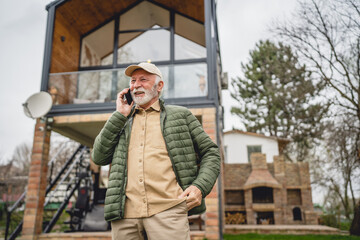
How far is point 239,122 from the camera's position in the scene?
73.6 feet

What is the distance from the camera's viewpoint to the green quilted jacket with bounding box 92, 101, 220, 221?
1.63 m

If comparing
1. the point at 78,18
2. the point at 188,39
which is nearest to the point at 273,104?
the point at 188,39

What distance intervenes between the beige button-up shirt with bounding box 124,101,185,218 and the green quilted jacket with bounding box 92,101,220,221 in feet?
0.11

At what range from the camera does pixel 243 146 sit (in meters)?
18.2

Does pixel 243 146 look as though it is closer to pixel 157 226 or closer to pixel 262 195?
pixel 262 195

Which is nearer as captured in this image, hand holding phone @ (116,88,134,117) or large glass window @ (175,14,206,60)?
hand holding phone @ (116,88,134,117)

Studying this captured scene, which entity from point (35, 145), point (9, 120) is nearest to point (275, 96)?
point (35, 145)

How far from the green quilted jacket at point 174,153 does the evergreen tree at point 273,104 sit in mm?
18821

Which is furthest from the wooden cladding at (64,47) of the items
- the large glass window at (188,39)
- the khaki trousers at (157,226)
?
the khaki trousers at (157,226)

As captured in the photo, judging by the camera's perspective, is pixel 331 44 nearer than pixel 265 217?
Yes

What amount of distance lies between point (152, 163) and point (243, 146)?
17125 mm

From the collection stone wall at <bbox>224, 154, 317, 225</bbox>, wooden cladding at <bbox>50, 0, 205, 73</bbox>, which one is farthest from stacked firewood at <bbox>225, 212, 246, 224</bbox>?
wooden cladding at <bbox>50, 0, 205, 73</bbox>

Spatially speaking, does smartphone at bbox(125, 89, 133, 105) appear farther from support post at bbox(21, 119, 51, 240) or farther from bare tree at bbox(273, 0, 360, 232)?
bare tree at bbox(273, 0, 360, 232)

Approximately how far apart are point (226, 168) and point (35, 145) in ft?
33.0
